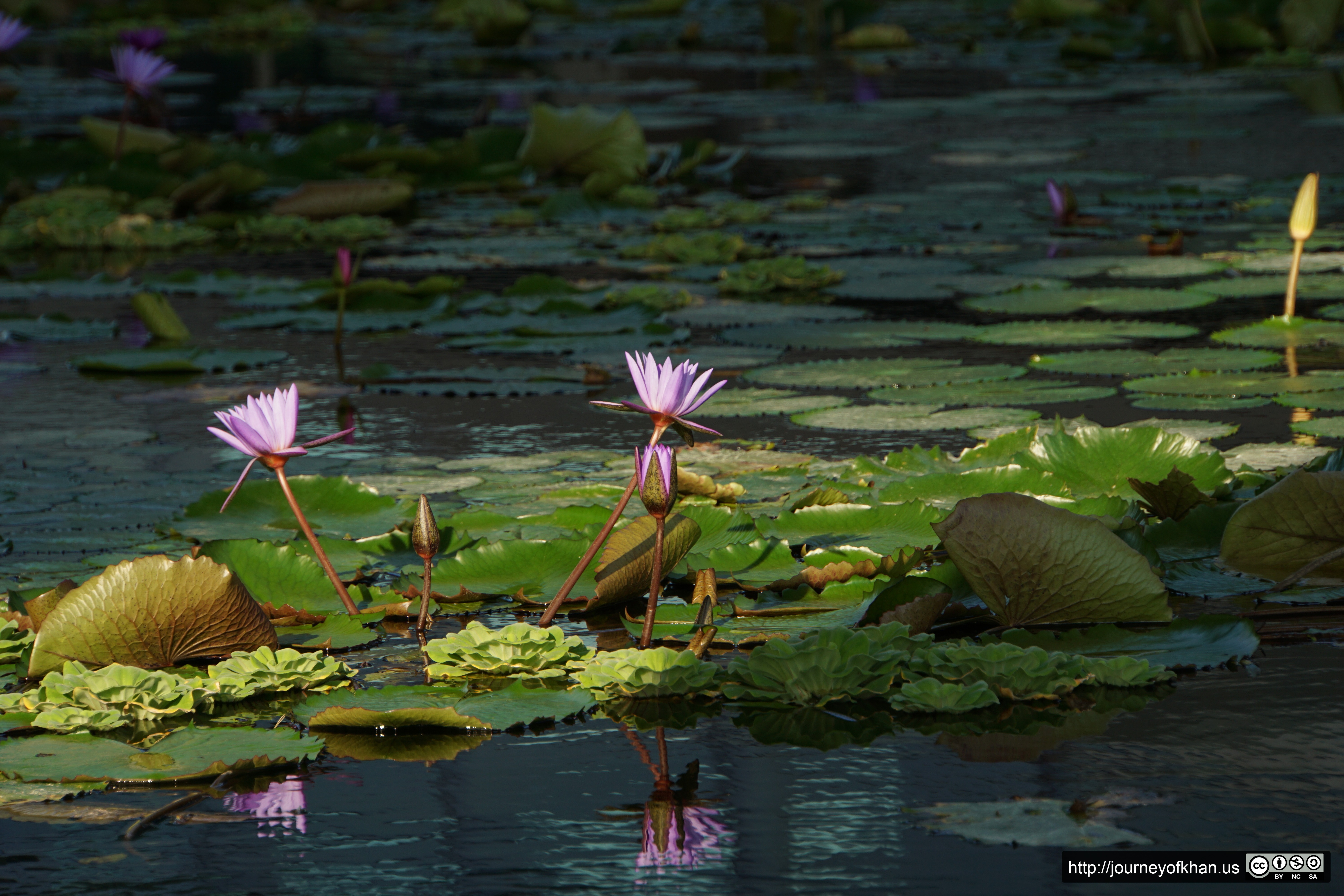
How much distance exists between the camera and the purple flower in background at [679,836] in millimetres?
1649

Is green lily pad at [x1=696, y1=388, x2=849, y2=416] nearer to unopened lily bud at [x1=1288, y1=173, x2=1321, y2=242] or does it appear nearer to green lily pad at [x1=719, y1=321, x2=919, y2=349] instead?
green lily pad at [x1=719, y1=321, x2=919, y2=349]

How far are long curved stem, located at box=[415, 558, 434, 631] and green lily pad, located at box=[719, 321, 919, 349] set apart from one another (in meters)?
2.15

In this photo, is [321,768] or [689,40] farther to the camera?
[689,40]

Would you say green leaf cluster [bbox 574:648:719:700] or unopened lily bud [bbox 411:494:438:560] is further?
unopened lily bud [bbox 411:494:438:560]

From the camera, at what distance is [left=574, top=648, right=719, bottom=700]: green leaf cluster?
2072 mm

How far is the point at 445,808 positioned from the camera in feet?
5.86

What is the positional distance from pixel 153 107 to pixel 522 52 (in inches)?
314

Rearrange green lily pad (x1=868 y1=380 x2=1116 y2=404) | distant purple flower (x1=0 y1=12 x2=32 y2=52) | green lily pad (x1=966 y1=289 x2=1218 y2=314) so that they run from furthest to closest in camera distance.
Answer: distant purple flower (x1=0 y1=12 x2=32 y2=52) < green lily pad (x1=966 y1=289 x2=1218 y2=314) < green lily pad (x1=868 y1=380 x2=1116 y2=404)

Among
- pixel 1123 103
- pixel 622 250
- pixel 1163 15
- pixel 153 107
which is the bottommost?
pixel 622 250

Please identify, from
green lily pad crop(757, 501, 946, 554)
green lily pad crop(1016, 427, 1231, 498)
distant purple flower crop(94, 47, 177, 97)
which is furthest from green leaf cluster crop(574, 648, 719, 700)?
distant purple flower crop(94, 47, 177, 97)

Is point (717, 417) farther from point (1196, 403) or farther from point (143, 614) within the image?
point (143, 614)

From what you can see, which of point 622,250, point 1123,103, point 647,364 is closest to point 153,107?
point 622,250

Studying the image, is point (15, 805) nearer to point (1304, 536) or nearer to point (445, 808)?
point (445, 808)

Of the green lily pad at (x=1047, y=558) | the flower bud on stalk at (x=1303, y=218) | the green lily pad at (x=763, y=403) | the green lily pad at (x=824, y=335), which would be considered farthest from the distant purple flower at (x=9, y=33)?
the green lily pad at (x=1047, y=558)
